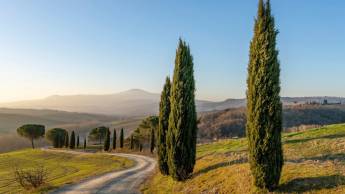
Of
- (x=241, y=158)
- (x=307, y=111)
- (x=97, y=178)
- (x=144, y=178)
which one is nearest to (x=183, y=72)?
(x=241, y=158)

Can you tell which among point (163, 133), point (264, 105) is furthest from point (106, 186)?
point (264, 105)

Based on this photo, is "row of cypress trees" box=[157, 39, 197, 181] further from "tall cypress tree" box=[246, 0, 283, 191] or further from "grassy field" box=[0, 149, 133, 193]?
"grassy field" box=[0, 149, 133, 193]

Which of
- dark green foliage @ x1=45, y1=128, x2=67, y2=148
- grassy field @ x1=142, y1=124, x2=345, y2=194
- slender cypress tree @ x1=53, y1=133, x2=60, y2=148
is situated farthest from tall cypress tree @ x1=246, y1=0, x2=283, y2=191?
slender cypress tree @ x1=53, y1=133, x2=60, y2=148

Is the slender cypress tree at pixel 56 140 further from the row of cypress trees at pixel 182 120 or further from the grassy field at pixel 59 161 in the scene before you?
the row of cypress trees at pixel 182 120

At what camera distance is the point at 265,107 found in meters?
15.9

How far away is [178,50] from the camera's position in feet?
84.7

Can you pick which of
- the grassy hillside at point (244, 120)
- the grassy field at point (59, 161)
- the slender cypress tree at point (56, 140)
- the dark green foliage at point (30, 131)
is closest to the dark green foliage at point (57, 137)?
the slender cypress tree at point (56, 140)

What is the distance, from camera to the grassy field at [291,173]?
592 inches

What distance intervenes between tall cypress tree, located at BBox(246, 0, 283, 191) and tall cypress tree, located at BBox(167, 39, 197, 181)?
298 inches

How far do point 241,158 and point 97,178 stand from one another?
16056mm

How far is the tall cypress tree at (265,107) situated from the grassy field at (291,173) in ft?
3.46

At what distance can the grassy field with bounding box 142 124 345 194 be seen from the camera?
49.3 feet

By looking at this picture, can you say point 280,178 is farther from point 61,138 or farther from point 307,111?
point 307,111

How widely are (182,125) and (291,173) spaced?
879cm
